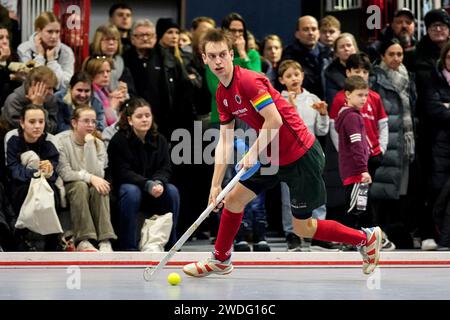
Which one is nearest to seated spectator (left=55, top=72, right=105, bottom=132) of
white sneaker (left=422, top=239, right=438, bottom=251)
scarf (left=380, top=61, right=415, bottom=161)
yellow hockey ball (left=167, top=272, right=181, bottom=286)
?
scarf (left=380, top=61, right=415, bottom=161)

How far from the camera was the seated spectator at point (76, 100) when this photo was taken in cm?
802

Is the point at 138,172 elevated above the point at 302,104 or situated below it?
below

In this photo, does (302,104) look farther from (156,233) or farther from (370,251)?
(370,251)

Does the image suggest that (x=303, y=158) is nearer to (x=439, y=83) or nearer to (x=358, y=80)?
(x=358, y=80)

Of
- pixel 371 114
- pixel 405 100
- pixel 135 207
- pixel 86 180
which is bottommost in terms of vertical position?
pixel 135 207

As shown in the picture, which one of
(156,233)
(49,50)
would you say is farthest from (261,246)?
(49,50)

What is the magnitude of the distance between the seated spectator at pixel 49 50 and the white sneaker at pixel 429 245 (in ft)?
10.4

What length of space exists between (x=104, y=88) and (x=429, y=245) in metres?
2.91

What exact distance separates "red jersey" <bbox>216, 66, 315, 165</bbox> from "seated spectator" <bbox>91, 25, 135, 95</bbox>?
8.25ft

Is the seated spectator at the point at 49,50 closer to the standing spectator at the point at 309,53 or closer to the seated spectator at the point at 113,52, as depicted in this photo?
the seated spectator at the point at 113,52

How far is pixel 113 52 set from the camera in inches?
334

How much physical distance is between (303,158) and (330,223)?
1.58 ft

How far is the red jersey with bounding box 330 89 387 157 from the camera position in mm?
7965
